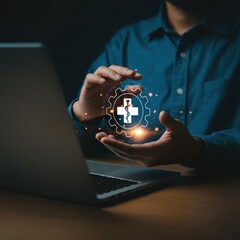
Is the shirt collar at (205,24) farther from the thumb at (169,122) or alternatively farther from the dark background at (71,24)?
the thumb at (169,122)

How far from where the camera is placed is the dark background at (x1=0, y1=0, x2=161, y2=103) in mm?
1804

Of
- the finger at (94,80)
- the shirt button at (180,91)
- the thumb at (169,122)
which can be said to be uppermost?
the finger at (94,80)

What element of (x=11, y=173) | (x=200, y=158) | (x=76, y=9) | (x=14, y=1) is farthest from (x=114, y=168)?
(x=14, y=1)

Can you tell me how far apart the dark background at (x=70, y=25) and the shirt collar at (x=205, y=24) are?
23 mm

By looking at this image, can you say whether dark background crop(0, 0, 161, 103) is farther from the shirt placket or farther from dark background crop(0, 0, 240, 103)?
the shirt placket

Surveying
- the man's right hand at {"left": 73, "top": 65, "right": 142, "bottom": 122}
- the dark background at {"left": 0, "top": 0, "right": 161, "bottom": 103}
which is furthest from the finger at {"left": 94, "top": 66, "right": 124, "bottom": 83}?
the dark background at {"left": 0, "top": 0, "right": 161, "bottom": 103}

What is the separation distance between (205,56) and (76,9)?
0.45 meters

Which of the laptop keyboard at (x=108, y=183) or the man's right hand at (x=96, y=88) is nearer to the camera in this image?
the laptop keyboard at (x=108, y=183)

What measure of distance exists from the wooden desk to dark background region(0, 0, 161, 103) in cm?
67

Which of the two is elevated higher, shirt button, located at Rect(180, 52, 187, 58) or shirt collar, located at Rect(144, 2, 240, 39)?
shirt collar, located at Rect(144, 2, 240, 39)

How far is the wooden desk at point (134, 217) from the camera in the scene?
930 mm

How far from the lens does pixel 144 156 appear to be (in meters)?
1.30

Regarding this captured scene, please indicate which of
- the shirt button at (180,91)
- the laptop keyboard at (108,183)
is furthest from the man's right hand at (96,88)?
the laptop keyboard at (108,183)

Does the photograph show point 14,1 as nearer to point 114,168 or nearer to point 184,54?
point 184,54
